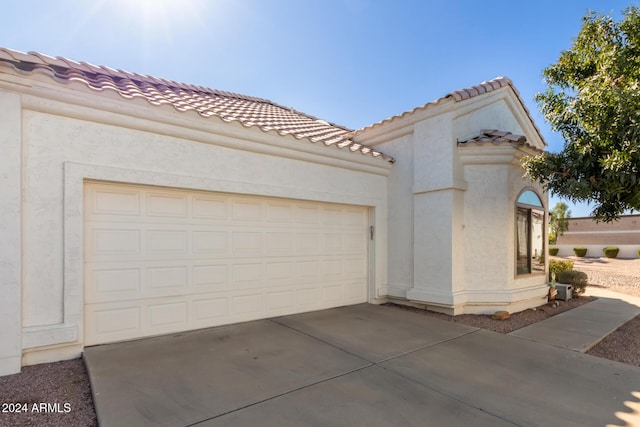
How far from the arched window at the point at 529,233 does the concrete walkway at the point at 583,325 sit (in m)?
1.28

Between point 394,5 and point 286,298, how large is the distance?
26.3 ft

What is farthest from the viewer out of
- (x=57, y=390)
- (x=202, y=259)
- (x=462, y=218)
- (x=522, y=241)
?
(x=522, y=241)

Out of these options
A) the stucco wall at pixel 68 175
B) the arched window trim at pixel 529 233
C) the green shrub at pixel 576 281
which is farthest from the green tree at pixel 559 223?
the stucco wall at pixel 68 175

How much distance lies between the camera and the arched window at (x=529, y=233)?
7.71 meters

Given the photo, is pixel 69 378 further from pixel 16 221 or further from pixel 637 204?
pixel 637 204

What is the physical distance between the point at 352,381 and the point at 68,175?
4.76 m

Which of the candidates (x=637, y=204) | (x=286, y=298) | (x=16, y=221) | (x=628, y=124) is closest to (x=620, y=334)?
(x=637, y=204)

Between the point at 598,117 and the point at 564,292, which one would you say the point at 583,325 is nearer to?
the point at 564,292

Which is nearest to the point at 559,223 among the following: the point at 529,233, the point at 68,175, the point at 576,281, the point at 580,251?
the point at 580,251

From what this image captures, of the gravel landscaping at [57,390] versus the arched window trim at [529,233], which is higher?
the arched window trim at [529,233]

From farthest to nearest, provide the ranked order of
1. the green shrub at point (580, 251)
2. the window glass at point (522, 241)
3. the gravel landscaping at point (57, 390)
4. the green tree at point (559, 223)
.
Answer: the green tree at point (559, 223) → the green shrub at point (580, 251) → the window glass at point (522, 241) → the gravel landscaping at point (57, 390)

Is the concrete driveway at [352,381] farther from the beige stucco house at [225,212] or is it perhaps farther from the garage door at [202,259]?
the beige stucco house at [225,212]

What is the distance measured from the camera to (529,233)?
26.5 ft

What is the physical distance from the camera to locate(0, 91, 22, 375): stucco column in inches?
156
